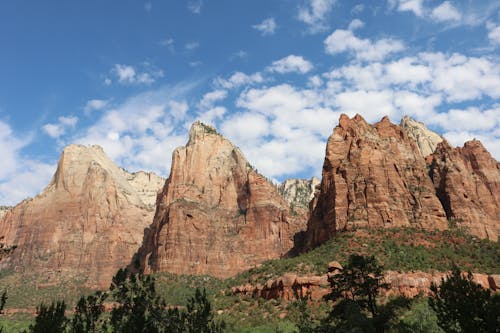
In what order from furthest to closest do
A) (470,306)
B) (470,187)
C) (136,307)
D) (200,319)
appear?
(470,187), (200,319), (136,307), (470,306)

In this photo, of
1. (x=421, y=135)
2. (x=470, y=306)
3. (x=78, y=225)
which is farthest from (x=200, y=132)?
(x=470, y=306)

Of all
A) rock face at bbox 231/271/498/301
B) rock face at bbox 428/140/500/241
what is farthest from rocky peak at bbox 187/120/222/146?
rock face at bbox 231/271/498/301

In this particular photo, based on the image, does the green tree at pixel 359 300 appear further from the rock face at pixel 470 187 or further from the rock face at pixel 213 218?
the rock face at pixel 213 218

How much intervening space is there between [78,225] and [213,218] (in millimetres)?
49614

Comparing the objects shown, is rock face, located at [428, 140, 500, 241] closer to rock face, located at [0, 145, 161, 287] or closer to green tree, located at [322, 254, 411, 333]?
green tree, located at [322, 254, 411, 333]

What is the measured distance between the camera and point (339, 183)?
8256 cm

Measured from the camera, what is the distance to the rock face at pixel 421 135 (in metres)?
155

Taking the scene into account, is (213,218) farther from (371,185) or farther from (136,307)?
(136,307)

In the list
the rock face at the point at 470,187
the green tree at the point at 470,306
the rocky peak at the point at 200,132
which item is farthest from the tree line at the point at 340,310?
the rocky peak at the point at 200,132

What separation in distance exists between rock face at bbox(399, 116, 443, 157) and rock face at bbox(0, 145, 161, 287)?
96819 millimetres

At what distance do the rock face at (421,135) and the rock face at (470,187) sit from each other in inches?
1947

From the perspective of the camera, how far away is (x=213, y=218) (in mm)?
134125

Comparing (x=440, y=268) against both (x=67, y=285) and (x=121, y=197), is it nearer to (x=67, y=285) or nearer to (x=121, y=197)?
(x=67, y=285)

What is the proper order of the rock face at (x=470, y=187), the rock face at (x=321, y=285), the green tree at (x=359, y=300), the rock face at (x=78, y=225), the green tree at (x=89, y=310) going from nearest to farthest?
the green tree at (x=89, y=310) → the green tree at (x=359, y=300) → the rock face at (x=321, y=285) → the rock face at (x=470, y=187) → the rock face at (x=78, y=225)
